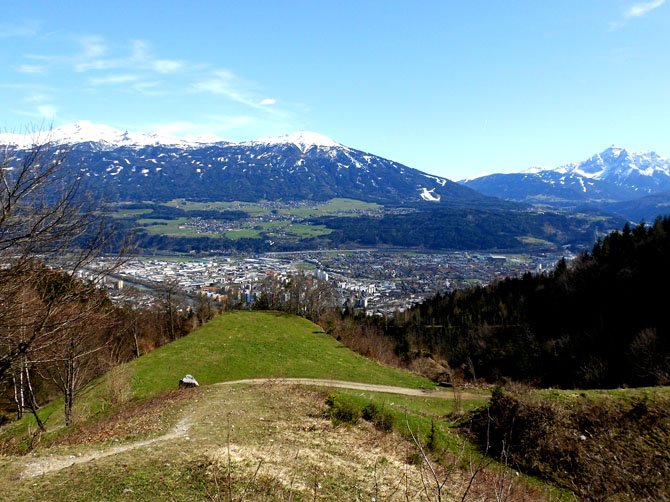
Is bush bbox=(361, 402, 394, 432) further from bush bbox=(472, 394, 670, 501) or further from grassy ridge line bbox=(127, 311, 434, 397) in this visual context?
grassy ridge line bbox=(127, 311, 434, 397)

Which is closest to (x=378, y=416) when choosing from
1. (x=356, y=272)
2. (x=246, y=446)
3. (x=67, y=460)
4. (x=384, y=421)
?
(x=384, y=421)

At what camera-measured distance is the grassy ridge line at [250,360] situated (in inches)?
837

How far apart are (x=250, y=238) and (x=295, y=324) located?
371 ft

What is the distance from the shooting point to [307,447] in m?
9.89

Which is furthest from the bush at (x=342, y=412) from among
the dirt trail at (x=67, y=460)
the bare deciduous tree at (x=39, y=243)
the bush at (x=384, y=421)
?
the bare deciduous tree at (x=39, y=243)

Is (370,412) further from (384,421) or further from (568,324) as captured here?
(568,324)

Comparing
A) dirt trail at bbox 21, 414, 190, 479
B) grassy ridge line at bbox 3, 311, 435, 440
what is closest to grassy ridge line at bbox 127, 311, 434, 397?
grassy ridge line at bbox 3, 311, 435, 440

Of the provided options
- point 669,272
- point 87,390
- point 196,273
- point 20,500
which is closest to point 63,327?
point 20,500

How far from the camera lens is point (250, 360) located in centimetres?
2423

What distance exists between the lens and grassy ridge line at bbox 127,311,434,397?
2125 cm

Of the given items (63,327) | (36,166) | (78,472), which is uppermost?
(36,166)

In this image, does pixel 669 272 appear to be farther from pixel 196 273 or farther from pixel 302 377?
pixel 196 273

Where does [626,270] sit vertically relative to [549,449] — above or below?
above

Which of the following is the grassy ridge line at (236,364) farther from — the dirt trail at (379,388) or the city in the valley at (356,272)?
the city in the valley at (356,272)
